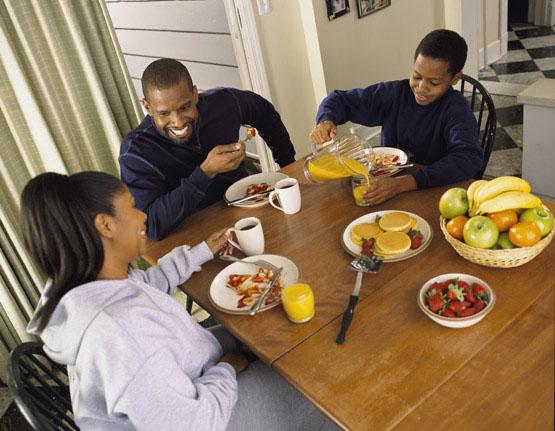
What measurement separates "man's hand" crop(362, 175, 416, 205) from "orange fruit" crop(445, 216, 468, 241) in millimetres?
332

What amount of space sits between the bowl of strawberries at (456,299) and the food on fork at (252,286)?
1.18 feet

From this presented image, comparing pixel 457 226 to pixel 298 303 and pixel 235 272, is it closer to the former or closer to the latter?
pixel 298 303

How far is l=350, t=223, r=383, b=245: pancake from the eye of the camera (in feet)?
4.51

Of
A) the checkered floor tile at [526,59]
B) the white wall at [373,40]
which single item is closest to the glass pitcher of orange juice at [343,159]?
the white wall at [373,40]

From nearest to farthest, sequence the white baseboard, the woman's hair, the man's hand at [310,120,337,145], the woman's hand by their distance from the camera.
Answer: the woman's hair → the woman's hand → the man's hand at [310,120,337,145] → the white baseboard

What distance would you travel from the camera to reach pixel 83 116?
7.12 feet

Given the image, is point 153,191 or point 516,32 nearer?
point 153,191

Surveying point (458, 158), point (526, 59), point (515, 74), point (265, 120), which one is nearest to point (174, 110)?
point (265, 120)

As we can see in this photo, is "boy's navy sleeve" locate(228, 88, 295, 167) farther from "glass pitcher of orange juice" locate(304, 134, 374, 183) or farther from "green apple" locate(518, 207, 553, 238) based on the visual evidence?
"green apple" locate(518, 207, 553, 238)

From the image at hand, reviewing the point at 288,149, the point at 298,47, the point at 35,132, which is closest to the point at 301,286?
the point at 288,149

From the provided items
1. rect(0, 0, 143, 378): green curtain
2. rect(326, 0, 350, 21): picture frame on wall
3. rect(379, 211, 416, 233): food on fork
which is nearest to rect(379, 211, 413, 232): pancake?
rect(379, 211, 416, 233): food on fork

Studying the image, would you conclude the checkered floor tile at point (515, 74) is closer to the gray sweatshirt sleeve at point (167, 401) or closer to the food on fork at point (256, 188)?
the food on fork at point (256, 188)

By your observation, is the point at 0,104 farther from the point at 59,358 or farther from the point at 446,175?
the point at 446,175

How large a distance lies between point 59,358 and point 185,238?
641 mm
